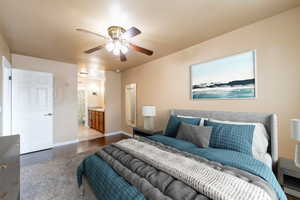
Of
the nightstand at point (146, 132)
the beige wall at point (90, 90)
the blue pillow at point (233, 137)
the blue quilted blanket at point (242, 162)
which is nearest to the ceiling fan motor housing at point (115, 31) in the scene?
the blue quilted blanket at point (242, 162)

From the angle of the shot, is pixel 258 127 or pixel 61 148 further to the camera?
pixel 61 148

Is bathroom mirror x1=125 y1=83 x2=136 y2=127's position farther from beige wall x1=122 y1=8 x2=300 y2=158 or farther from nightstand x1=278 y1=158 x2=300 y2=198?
nightstand x1=278 y1=158 x2=300 y2=198

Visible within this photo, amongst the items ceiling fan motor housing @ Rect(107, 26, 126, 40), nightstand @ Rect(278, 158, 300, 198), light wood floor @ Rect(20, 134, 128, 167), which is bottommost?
light wood floor @ Rect(20, 134, 128, 167)

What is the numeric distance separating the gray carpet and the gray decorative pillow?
69.7 inches

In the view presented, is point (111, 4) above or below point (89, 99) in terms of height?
above

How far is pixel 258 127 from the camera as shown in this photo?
1878 millimetres

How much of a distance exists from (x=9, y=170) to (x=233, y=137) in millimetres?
2401

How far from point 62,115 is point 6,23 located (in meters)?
2.67

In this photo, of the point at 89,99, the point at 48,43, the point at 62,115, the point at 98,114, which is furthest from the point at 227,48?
the point at 89,99

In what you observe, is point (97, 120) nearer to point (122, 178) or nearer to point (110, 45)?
point (110, 45)

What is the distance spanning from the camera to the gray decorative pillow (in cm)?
195

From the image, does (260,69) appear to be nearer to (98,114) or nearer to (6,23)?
(6,23)

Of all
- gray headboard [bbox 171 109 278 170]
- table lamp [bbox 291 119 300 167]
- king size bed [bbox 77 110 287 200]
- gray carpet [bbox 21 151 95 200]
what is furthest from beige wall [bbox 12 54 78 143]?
table lamp [bbox 291 119 300 167]

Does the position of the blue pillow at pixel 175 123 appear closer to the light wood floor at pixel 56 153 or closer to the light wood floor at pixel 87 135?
the light wood floor at pixel 56 153
